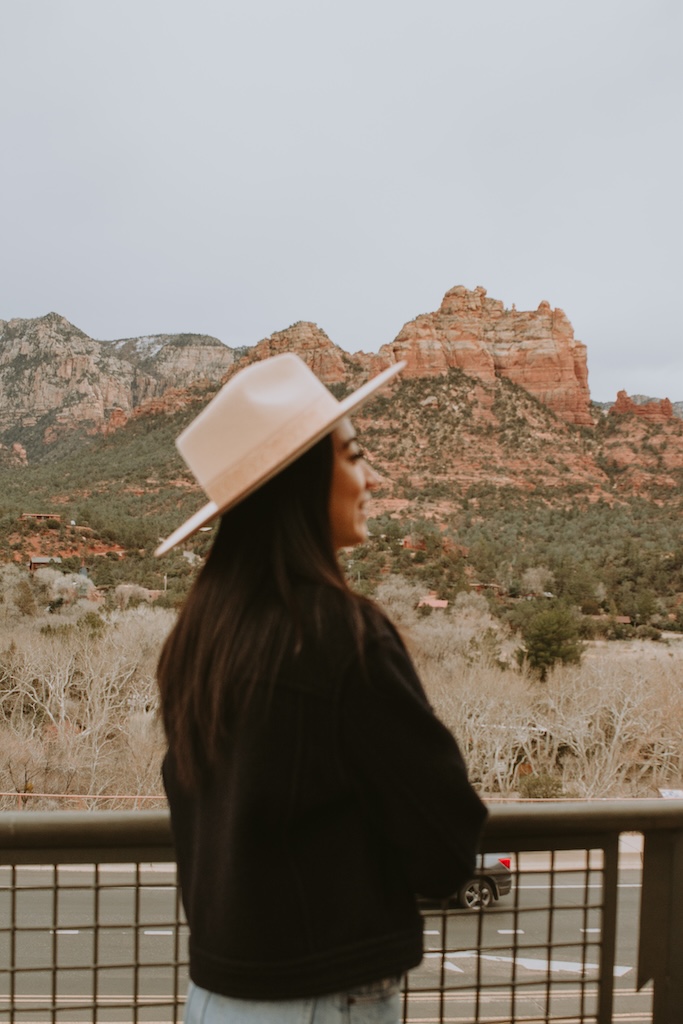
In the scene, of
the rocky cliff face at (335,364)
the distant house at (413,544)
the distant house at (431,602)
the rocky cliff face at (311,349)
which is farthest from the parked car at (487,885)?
the rocky cliff face at (311,349)

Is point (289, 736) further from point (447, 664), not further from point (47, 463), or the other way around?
point (47, 463)

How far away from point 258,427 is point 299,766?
474 mm

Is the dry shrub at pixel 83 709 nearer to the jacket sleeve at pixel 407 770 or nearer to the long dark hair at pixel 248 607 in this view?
the long dark hair at pixel 248 607

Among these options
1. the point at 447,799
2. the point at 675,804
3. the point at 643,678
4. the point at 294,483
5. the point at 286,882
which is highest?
the point at 294,483

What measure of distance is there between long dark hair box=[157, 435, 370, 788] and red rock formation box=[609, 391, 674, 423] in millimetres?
75002

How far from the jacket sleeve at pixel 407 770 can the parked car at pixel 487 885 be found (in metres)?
0.53

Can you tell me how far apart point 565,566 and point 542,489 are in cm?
1458

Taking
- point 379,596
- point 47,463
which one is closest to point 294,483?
point 379,596

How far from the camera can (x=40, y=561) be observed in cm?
3669

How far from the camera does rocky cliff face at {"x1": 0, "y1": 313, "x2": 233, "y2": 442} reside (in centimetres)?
9912

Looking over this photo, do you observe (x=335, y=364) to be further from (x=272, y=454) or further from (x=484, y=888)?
(x=272, y=454)

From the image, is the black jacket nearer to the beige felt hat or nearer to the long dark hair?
the long dark hair

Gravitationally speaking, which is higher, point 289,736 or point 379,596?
point 289,736

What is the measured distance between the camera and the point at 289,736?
1125 mm
